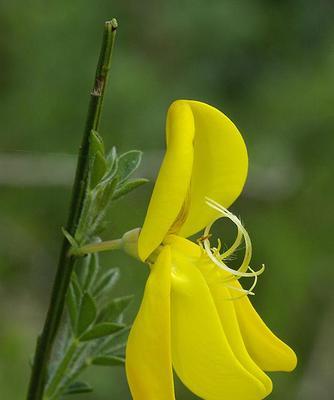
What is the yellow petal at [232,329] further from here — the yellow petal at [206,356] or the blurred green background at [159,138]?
the blurred green background at [159,138]

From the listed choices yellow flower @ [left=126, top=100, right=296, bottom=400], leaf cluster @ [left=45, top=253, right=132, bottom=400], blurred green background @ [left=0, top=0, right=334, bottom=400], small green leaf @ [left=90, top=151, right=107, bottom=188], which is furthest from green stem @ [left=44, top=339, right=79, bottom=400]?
blurred green background @ [left=0, top=0, right=334, bottom=400]

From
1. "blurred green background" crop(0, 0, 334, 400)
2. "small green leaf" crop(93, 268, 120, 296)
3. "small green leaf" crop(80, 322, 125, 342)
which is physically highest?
"small green leaf" crop(93, 268, 120, 296)

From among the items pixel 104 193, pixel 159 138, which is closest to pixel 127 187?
pixel 104 193

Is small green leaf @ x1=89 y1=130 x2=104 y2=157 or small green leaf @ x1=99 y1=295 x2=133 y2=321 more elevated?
small green leaf @ x1=89 y1=130 x2=104 y2=157

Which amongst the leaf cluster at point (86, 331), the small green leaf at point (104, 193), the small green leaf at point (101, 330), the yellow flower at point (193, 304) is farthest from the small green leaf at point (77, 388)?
the small green leaf at point (104, 193)

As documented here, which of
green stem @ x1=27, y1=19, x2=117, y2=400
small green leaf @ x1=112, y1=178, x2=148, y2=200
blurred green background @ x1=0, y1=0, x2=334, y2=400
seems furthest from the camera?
blurred green background @ x1=0, y1=0, x2=334, y2=400

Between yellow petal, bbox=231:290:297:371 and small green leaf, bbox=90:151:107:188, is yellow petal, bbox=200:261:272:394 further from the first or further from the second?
small green leaf, bbox=90:151:107:188

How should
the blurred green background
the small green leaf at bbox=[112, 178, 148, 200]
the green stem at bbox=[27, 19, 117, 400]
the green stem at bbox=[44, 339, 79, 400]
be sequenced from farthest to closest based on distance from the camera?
the blurred green background, the green stem at bbox=[44, 339, 79, 400], the small green leaf at bbox=[112, 178, 148, 200], the green stem at bbox=[27, 19, 117, 400]
